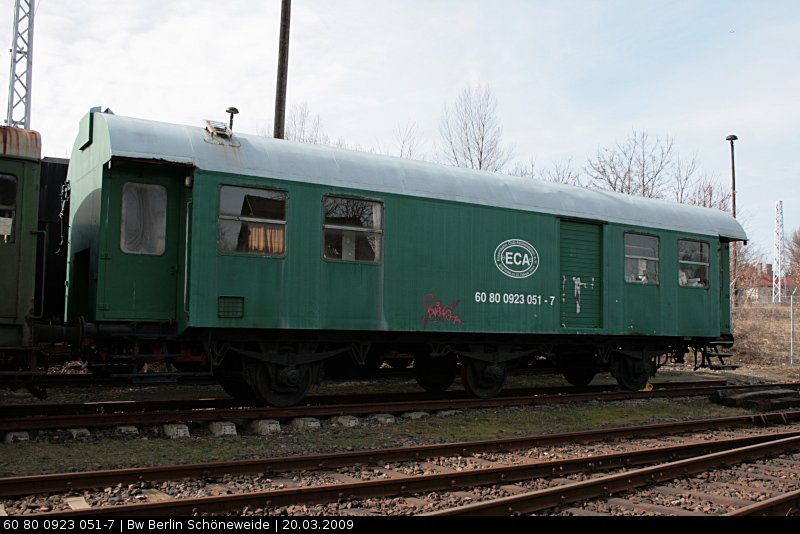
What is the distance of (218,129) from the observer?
9391mm

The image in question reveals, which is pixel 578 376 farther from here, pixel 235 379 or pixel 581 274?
pixel 235 379

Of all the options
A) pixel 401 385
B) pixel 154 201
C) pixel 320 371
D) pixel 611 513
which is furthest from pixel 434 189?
pixel 611 513

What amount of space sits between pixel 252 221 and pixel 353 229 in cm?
147

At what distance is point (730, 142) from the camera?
1183 inches

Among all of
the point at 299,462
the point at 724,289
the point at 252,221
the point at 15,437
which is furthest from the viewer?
the point at 724,289

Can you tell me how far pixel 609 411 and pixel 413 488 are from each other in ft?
20.6

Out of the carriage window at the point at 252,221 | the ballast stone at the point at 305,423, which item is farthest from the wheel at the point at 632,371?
the carriage window at the point at 252,221

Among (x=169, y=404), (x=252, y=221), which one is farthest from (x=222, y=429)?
(x=252, y=221)

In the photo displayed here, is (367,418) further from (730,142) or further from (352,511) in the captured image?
(730,142)

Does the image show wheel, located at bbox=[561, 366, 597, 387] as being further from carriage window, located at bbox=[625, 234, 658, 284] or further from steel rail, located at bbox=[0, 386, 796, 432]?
carriage window, located at bbox=[625, 234, 658, 284]

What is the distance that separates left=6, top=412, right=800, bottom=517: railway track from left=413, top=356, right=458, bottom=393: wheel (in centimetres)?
406

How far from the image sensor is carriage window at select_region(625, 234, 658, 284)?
13.2 m

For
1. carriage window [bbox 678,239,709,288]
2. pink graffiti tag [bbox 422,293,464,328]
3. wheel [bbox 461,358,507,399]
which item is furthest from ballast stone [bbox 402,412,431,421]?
carriage window [bbox 678,239,709,288]

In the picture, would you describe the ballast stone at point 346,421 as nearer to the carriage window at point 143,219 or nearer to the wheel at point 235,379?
the wheel at point 235,379
